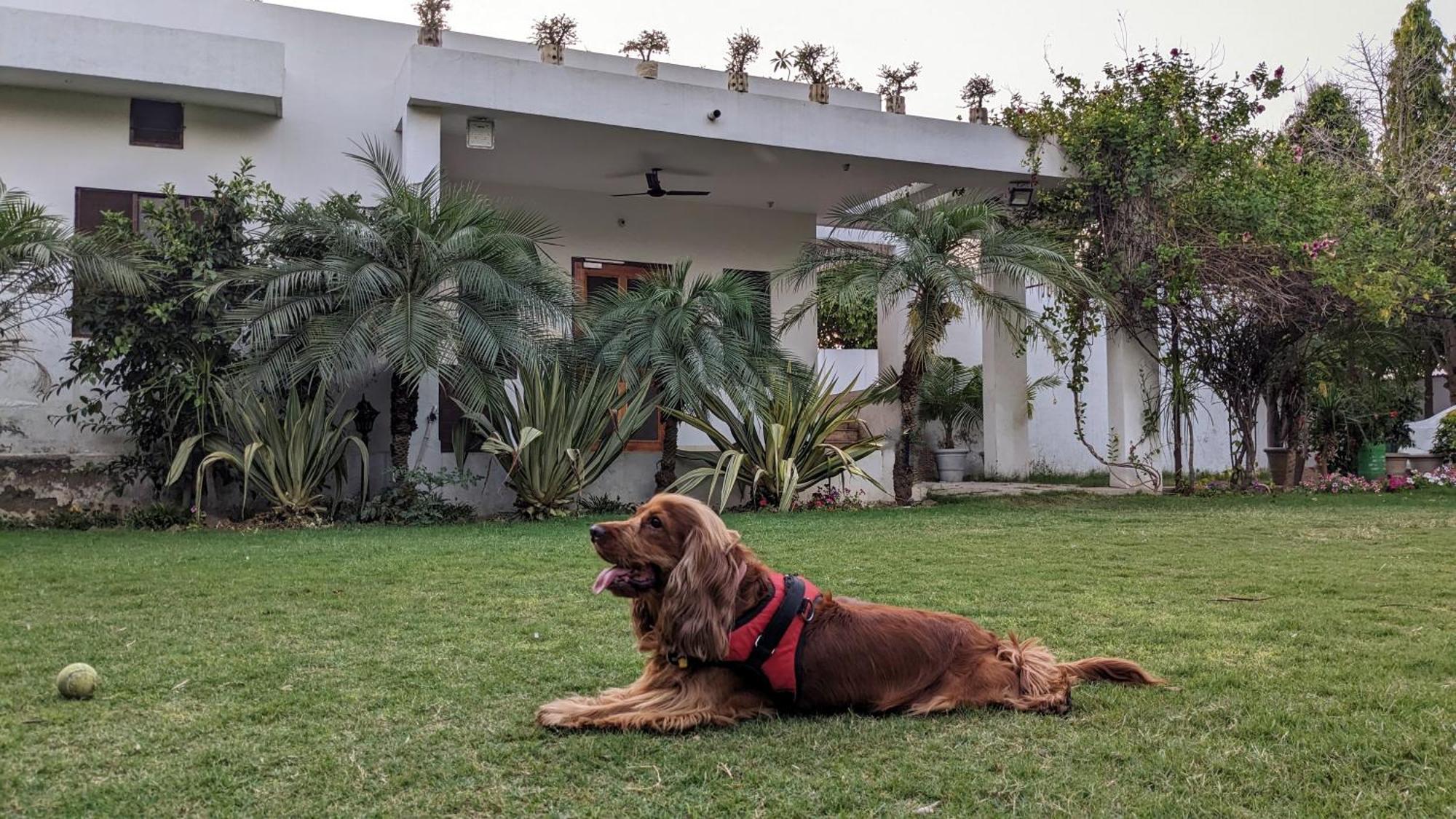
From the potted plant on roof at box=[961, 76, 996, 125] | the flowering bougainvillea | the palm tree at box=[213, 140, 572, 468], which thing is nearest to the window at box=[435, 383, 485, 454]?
the palm tree at box=[213, 140, 572, 468]

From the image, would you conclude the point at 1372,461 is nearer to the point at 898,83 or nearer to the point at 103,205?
the point at 898,83

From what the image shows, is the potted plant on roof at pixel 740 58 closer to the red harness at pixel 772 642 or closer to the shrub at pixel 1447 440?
the red harness at pixel 772 642

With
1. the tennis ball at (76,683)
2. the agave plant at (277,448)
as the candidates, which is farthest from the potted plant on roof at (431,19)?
the tennis ball at (76,683)

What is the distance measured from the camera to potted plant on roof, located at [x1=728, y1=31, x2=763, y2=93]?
12430mm

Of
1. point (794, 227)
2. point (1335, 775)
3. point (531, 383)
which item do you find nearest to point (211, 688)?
point (1335, 775)

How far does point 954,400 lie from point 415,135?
8.91 meters

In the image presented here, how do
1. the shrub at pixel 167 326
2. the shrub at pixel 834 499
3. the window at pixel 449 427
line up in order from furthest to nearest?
1. the shrub at pixel 834 499
2. the window at pixel 449 427
3. the shrub at pixel 167 326

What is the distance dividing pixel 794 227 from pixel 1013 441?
4188 millimetres

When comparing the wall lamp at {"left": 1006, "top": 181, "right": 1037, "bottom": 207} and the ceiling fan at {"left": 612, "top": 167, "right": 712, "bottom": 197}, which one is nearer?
the ceiling fan at {"left": 612, "top": 167, "right": 712, "bottom": 197}

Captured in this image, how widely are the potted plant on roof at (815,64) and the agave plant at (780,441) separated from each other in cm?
385

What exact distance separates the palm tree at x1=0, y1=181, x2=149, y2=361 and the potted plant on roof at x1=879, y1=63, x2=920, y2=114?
8558mm

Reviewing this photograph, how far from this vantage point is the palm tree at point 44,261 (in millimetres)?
8445

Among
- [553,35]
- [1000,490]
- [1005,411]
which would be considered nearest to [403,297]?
[553,35]

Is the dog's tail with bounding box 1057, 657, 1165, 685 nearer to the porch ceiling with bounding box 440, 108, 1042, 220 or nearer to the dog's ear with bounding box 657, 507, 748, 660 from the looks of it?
the dog's ear with bounding box 657, 507, 748, 660
